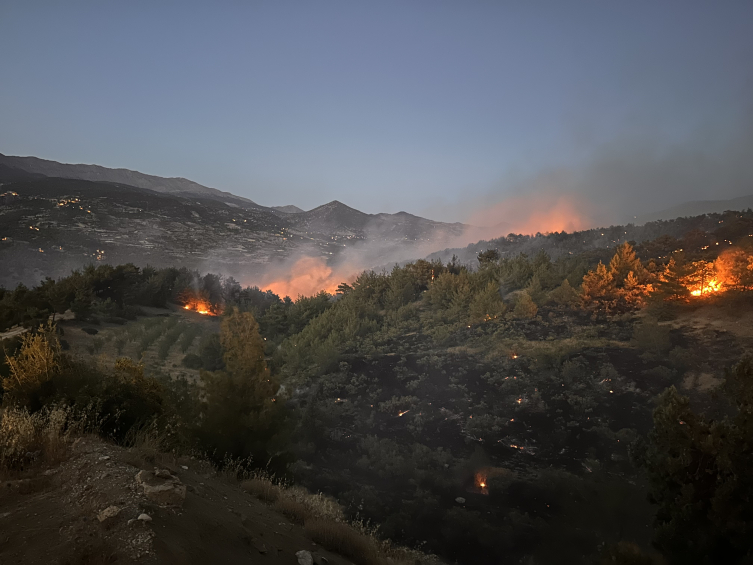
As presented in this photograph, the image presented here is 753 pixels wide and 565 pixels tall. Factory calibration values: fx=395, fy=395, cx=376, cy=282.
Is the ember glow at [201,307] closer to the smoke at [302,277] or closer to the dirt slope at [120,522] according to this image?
the smoke at [302,277]

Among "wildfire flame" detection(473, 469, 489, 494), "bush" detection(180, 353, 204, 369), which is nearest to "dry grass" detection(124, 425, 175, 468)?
"wildfire flame" detection(473, 469, 489, 494)

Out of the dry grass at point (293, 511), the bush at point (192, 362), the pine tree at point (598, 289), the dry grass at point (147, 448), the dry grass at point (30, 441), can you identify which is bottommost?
the bush at point (192, 362)

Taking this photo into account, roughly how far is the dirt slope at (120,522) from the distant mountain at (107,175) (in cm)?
10160

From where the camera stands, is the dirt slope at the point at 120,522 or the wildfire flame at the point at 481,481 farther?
the wildfire flame at the point at 481,481

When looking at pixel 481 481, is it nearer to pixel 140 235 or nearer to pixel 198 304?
pixel 198 304

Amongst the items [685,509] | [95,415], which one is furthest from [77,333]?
[685,509]

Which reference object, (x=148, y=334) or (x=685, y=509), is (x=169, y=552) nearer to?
(x=685, y=509)

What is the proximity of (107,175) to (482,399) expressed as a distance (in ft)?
457

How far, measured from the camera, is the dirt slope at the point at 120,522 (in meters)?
2.99

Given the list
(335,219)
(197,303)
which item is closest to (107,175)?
(335,219)

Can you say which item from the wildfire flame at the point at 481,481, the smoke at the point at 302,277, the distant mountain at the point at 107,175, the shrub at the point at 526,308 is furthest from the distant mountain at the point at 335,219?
the wildfire flame at the point at 481,481

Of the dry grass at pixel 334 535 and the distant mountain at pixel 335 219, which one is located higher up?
the distant mountain at pixel 335 219

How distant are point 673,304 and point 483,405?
8.74 metres

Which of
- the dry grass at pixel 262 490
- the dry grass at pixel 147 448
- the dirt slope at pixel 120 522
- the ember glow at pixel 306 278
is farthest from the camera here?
the ember glow at pixel 306 278
